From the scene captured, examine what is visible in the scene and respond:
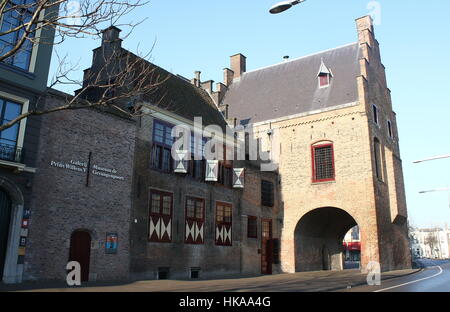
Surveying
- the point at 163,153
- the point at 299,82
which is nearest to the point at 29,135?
the point at 163,153

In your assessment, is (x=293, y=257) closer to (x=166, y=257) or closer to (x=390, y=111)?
(x=166, y=257)

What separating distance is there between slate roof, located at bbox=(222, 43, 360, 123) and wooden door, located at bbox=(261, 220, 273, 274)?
27.6ft

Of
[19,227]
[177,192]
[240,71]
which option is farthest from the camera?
[240,71]

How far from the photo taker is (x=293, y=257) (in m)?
25.6

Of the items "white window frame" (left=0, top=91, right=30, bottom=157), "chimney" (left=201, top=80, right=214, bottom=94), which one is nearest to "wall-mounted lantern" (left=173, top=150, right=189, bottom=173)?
"white window frame" (left=0, top=91, right=30, bottom=157)

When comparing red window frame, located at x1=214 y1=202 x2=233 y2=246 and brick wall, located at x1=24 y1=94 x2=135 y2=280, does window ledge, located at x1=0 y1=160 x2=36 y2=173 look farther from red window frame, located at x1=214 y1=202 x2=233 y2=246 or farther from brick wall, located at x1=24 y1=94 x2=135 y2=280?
red window frame, located at x1=214 y1=202 x2=233 y2=246

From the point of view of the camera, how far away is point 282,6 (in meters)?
7.96

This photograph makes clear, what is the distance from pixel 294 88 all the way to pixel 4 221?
74.2 ft

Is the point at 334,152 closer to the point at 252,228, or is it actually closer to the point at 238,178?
the point at 238,178

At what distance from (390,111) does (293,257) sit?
1488 cm

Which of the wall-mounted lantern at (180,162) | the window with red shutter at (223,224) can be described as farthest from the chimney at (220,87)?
the wall-mounted lantern at (180,162)

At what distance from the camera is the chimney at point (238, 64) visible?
3531cm

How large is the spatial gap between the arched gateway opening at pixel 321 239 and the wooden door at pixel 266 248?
A: 1967 millimetres

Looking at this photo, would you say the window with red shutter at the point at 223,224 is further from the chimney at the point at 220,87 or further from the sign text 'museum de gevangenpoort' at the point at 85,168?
the chimney at the point at 220,87
